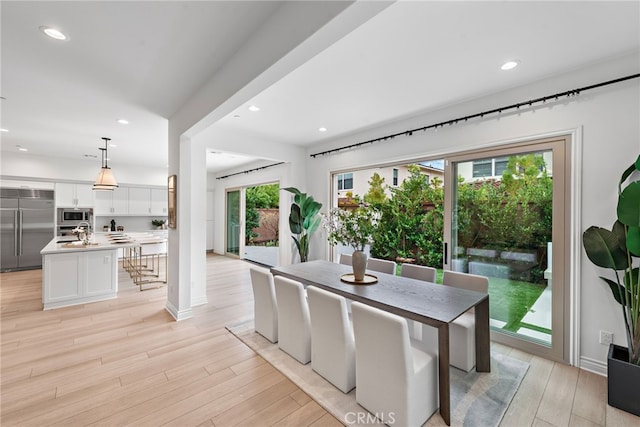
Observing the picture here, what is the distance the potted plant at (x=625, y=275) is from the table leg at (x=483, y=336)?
2.50 feet

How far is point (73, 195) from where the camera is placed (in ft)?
21.4

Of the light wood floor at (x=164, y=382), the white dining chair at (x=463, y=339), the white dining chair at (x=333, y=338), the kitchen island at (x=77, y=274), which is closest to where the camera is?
the light wood floor at (x=164, y=382)

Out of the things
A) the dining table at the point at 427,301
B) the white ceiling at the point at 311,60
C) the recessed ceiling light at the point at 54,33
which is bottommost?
the dining table at the point at 427,301

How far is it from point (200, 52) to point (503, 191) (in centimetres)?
324

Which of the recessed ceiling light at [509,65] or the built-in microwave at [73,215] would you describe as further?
the built-in microwave at [73,215]

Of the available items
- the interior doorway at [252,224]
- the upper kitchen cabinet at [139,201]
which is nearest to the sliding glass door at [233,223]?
the interior doorway at [252,224]

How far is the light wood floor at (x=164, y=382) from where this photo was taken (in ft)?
6.10

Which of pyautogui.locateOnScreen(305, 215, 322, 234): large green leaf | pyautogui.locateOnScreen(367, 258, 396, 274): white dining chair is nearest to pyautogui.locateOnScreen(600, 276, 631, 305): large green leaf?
pyautogui.locateOnScreen(367, 258, 396, 274): white dining chair

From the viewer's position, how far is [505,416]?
1.86 metres

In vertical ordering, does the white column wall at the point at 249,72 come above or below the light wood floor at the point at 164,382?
above

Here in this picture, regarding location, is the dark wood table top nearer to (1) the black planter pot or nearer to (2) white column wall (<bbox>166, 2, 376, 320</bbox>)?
(1) the black planter pot

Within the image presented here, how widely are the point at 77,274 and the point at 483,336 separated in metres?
5.26

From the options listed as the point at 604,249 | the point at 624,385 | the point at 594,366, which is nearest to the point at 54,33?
the point at 604,249

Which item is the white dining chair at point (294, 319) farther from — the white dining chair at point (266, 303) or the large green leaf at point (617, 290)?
the large green leaf at point (617, 290)
